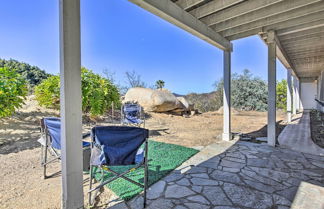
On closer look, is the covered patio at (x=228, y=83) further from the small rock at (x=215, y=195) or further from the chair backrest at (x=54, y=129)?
the chair backrest at (x=54, y=129)

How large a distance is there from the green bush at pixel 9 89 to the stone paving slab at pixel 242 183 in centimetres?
310

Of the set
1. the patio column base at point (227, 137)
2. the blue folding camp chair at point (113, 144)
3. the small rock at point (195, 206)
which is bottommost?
the small rock at point (195, 206)

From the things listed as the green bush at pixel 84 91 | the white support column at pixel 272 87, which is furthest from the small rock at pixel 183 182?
the green bush at pixel 84 91

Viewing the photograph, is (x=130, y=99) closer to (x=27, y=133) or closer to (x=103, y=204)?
(x=27, y=133)

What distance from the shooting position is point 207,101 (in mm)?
12008

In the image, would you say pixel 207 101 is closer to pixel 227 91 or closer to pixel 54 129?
pixel 227 91

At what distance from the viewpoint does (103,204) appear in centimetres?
160

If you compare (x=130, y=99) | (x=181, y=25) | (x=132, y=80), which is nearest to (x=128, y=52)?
(x=132, y=80)

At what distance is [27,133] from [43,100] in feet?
3.05

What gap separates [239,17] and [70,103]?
127 inches

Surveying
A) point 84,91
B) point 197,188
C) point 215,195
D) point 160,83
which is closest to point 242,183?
point 215,195

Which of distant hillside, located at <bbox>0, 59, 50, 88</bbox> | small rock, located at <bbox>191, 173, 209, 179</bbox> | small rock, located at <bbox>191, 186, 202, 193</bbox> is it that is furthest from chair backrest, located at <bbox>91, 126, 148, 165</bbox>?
distant hillside, located at <bbox>0, 59, 50, 88</bbox>

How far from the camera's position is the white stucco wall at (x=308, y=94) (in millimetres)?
12469

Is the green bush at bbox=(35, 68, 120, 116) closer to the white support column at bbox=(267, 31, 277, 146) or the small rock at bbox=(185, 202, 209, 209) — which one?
the small rock at bbox=(185, 202, 209, 209)
